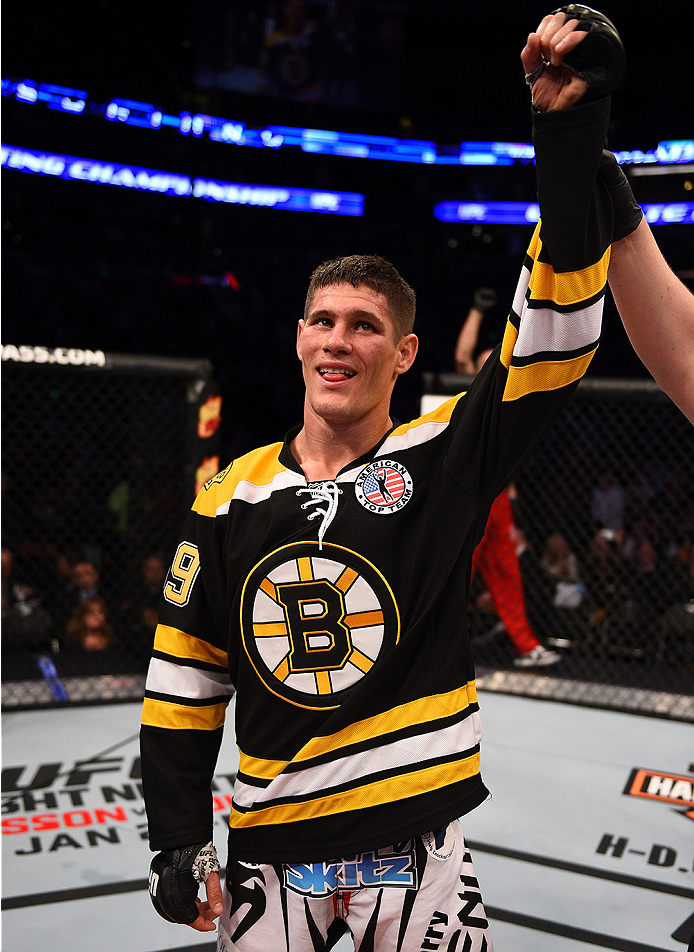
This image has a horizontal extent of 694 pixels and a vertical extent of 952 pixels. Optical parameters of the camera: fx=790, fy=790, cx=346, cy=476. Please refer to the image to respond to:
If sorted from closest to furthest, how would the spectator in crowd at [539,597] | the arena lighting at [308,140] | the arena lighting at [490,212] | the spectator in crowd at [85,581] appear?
the spectator in crowd at [539,597]
the spectator in crowd at [85,581]
the arena lighting at [308,140]
the arena lighting at [490,212]

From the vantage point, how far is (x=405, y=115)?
8711 mm

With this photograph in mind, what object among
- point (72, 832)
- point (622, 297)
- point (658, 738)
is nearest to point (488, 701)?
point (658, 738)

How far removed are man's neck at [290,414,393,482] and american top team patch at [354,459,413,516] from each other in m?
0.05

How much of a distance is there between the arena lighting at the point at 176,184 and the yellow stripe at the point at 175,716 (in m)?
7.19

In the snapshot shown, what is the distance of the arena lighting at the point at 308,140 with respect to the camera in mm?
7199

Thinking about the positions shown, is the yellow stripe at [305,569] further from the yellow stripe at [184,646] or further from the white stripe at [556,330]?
the white stripe at [556,330]

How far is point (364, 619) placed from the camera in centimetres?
105

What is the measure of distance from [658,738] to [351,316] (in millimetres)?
2211

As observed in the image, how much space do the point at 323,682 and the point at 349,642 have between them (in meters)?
0.06

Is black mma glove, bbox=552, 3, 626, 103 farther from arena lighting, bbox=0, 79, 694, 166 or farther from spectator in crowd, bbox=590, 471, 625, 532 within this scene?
arena lighting, bbox=0, 79, 694, 166

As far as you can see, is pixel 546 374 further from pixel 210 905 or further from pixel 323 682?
pixel 210 905

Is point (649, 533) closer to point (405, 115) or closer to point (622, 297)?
point (622, 297)

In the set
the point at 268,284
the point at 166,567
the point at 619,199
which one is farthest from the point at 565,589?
the point at 268,284

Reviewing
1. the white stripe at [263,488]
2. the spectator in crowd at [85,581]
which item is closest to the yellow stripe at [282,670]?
the white stripe at [263,488]
